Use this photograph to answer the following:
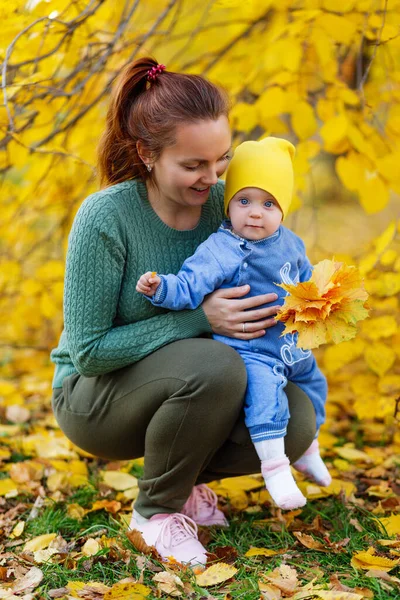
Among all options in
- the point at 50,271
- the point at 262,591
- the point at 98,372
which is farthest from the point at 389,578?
the point at 50,271

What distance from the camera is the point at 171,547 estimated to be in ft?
6.78

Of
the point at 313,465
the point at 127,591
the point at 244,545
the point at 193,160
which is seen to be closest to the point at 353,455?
the point at 313,465

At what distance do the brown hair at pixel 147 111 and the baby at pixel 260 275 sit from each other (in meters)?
0.18

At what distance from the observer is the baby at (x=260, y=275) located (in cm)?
201

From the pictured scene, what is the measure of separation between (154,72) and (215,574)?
4.54 ft

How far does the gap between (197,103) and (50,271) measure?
6.07 feet

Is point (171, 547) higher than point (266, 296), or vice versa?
point (266, 296)

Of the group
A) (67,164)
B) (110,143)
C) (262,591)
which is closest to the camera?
(262,591)

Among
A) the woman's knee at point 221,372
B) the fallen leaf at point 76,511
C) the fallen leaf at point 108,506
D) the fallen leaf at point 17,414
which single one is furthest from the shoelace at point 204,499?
the fallen leaf at point 17,414

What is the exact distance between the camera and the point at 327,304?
6.21ft

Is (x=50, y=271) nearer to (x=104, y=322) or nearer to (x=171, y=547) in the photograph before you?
(x=104, y=322)

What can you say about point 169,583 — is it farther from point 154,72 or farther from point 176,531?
point 154,72

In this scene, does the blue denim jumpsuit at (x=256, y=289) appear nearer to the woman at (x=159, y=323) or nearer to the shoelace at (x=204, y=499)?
the woman at (x=159, y=323)

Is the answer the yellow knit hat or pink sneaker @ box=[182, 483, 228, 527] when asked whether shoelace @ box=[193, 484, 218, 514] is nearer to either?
pink sneaker @ box=[182, 483, 228, 527]
